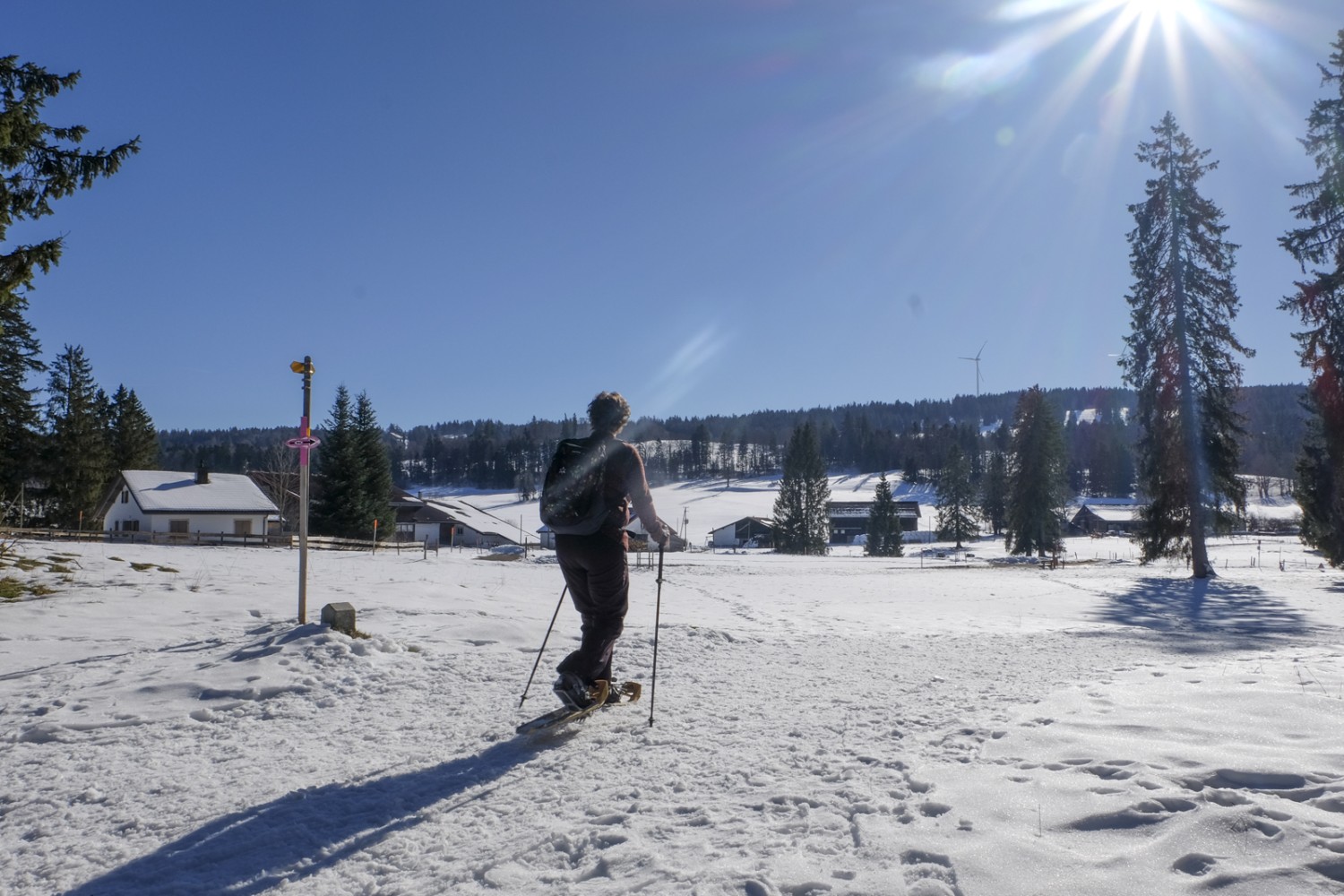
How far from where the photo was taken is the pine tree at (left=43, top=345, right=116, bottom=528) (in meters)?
42.5

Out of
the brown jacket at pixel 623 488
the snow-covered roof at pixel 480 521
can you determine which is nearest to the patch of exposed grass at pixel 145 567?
the brown jacket at pixel 623 488

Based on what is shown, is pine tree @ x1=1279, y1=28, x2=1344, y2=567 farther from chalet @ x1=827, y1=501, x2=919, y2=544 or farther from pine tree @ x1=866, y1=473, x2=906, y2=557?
chalet @ x1=827, y1=501, x2=919, y2=544

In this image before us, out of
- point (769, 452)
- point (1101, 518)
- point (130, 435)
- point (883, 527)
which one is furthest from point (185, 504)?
point (769, 452)

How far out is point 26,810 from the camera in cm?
364

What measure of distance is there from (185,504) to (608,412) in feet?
153

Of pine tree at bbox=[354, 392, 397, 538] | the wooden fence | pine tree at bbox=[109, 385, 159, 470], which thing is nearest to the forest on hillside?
pine tree at bbox=[109, 385, 159, 470]

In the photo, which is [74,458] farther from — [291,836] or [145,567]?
[291,836]

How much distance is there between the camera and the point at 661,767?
4.18 m

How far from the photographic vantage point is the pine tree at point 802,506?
6625 cm

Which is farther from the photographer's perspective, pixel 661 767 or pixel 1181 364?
pixel 1181 364

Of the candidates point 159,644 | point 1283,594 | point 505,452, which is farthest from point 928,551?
point 505,452

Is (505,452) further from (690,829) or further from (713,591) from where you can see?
(690,829)

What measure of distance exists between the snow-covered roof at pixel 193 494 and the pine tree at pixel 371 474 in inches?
222

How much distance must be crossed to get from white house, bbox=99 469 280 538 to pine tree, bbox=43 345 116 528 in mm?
1465
